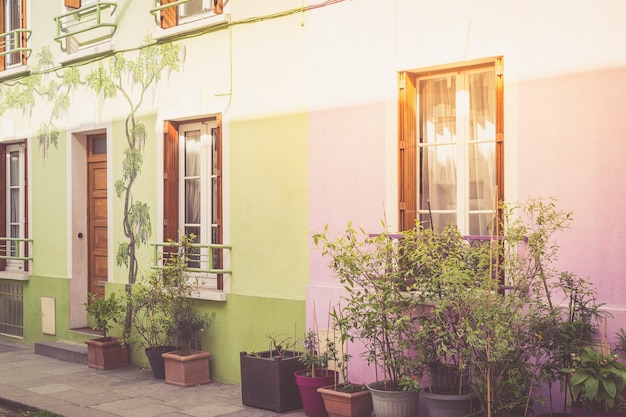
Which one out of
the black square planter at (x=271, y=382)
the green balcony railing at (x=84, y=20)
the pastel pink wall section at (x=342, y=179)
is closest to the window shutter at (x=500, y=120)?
the pastel pink wall section at (x=342, y=179)

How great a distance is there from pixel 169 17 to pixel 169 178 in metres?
1.99

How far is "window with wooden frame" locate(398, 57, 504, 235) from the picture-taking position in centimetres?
771

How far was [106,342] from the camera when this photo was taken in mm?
10906

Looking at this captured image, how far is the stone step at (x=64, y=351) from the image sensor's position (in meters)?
11.5

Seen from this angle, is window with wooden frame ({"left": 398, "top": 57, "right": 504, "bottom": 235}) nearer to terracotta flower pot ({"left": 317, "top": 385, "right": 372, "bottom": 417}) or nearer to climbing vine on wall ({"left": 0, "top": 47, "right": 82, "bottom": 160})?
terracotta flower pot ({"left": 317, "top": 385, "right": 372, "bottom": 417})

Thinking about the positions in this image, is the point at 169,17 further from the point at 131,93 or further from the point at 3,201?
the point at 3,201

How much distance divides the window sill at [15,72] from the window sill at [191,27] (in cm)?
326

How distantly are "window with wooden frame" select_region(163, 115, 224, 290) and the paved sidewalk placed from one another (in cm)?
134

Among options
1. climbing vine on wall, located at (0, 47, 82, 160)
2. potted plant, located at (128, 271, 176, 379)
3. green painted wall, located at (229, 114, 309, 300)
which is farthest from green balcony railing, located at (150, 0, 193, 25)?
potted plant, located at (128, 271, 176, 379)

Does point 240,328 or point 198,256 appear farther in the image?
point 198,256

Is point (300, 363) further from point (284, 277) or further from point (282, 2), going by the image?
point (282, 2)

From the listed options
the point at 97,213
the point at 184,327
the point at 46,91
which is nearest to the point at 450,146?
the point at 184,327

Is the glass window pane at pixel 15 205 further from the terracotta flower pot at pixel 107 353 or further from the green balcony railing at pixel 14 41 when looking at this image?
the terracotta flower pot at pixel 107 353

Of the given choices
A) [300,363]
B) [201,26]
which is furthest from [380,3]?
[300,363]
